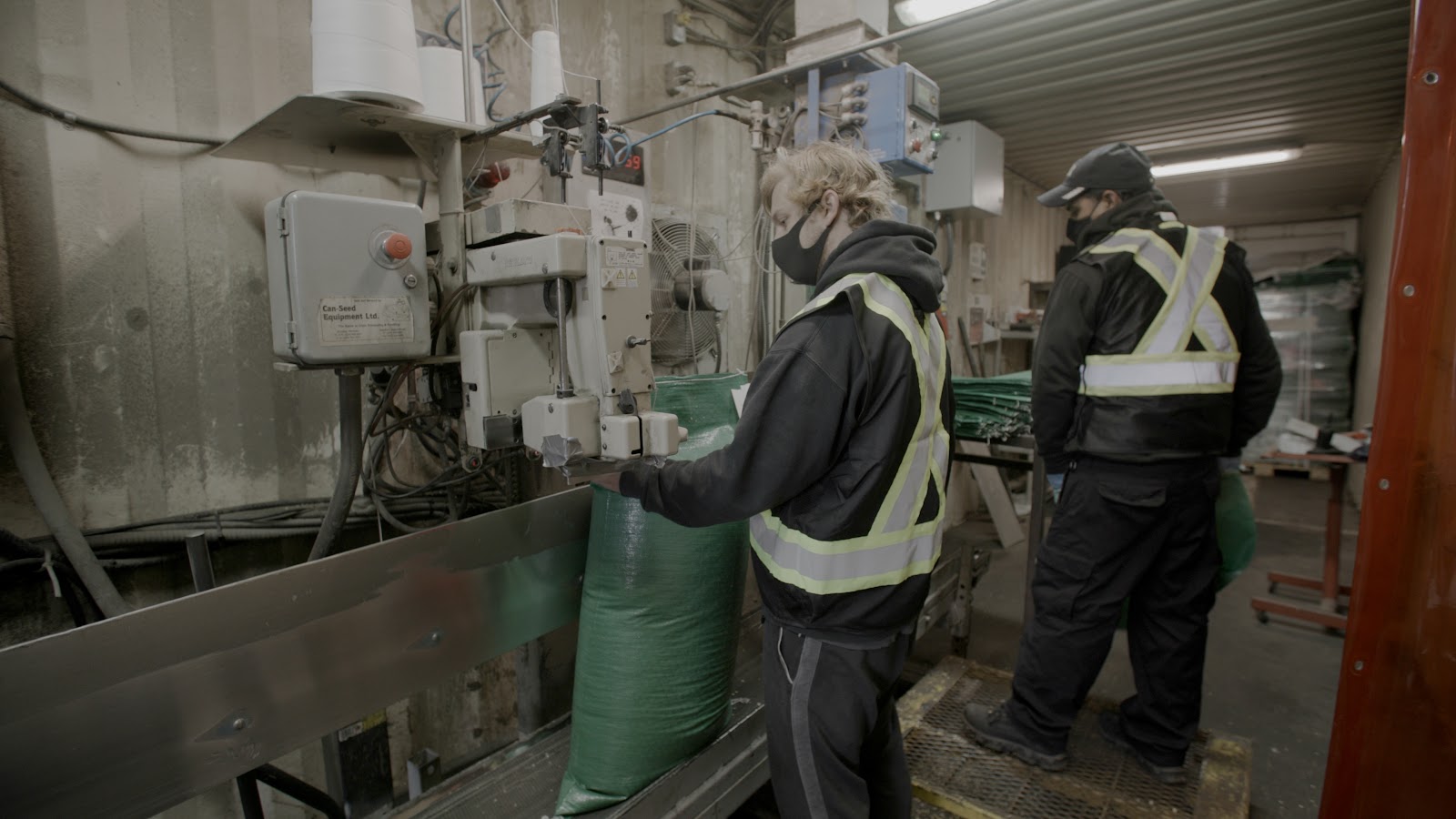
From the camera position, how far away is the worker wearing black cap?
5.85ft

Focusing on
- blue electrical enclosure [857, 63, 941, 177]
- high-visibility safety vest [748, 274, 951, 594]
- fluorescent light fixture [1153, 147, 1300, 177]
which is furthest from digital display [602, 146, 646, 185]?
fluorescent light fixture [1153, 147, 1300, 177]

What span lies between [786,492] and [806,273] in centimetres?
50

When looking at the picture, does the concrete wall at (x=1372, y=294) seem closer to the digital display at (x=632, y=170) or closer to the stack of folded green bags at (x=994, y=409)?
the stack of folded green bags at (x=994, y=409)

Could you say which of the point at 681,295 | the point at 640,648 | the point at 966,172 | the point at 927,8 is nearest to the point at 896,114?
the point at 927,8

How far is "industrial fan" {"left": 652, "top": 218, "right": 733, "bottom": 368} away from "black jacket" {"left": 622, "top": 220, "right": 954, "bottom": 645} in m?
1.14

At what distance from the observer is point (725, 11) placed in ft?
10.3

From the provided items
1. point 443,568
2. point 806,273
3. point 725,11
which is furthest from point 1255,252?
point 443,568

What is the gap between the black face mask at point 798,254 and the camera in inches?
54.6

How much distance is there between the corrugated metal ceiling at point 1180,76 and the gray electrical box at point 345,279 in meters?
1.66

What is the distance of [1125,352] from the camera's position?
183 centimetres

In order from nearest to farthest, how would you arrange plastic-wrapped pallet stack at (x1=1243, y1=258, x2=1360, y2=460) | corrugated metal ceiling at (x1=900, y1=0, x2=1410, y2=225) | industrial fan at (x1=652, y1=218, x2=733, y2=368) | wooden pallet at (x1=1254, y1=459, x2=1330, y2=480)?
industrial fan at (x1=652, y1=218, x2=733, y2=368), corrugated metal ceiling at (x1=900, y1=0, x2=1410, y2=225), wooden pallet at (x1=1254, y1=459, x2=1330, y2=480), plastic-wrapped pallet stack at (x1=1243, y1=258, x2=1360, y2=460)

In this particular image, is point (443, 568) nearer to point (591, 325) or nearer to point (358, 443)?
point (358, 443)

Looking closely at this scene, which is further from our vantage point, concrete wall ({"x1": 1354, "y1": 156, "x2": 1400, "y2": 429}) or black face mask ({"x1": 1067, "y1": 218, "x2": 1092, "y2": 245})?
concrete wall ({"x1": 1354, "y1": 156, "x2": 1400, "y2": 429})

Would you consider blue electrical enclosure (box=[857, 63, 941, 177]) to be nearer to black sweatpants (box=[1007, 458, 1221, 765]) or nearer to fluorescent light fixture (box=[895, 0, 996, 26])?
fluorescent light fixture (box=[895, 0, 996, 26])
